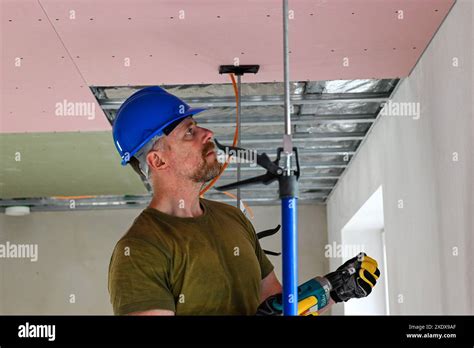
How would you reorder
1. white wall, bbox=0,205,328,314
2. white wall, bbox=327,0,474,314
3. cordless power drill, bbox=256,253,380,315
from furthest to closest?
white wall, bbox=0,205,328,314 → white wall, bbox=327,0,474,314 → cordless power drill, bbox=256,253,380,315

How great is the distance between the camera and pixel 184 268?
200cm

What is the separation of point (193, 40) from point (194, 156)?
106cm

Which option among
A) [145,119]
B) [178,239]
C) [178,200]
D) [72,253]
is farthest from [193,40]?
[72,253]

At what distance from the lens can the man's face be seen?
88.8 inches

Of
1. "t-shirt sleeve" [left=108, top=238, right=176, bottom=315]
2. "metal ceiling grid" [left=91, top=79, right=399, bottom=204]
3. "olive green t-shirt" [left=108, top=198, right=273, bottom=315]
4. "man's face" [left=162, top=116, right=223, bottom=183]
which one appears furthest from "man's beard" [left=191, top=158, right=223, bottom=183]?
"metal ceiling grid" [left=91, top=79, right=399, bottom=204]

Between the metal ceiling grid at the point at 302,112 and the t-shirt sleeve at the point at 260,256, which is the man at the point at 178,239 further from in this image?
the metal ceiling grid at the point at 302,112

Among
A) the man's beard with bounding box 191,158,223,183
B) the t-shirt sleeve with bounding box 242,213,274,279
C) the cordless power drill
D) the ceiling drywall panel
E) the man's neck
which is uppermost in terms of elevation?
the ceiling drywall panel

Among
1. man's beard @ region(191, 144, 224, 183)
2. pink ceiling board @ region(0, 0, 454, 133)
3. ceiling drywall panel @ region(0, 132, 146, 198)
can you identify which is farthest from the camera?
ceiling drywall panel @ region(0, 132, 146, 198)

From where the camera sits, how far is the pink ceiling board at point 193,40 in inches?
114

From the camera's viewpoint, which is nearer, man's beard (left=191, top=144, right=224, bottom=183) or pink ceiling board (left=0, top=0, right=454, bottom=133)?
man's beard (left=191, top=144, right=224, bottom=183)

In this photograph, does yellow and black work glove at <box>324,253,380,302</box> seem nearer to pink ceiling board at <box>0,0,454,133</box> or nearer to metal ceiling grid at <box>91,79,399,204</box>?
pink ceiling board at <box>0,0,454,133</box>

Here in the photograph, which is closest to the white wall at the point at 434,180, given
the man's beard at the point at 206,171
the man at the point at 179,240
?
the man at the point at 179,240

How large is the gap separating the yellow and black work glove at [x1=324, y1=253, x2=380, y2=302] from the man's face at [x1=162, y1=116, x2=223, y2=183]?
51 cm
